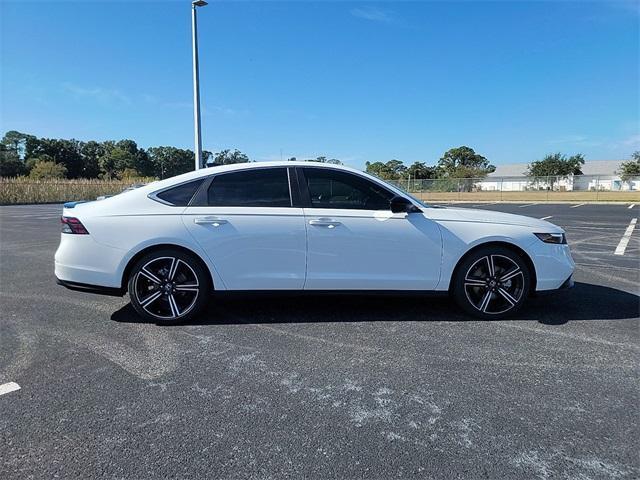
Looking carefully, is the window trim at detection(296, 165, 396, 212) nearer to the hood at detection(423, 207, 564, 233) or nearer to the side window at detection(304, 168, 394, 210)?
the side window at detection(304, 168, 394, 210)

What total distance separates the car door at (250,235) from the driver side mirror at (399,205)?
90 centimetres

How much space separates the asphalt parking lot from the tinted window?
1210 millimetres

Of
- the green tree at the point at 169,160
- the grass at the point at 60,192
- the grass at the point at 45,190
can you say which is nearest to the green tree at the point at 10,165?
the green tree at the point at 169,160

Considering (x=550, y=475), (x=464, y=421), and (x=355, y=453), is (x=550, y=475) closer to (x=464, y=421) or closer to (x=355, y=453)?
(x=464, y=421)

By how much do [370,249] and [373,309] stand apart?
87 cm

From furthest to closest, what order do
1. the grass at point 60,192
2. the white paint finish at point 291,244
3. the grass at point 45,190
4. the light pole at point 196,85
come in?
the grass at point 60,192 → the grass at point 45,190 → the light pole at point 196,85 → the white paint finish at point 291,244

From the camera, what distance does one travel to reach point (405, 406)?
107 inches

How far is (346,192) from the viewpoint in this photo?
4301 mm

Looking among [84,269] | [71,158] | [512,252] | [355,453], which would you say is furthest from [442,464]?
[71,158]

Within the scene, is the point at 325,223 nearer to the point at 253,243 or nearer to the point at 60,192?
the point at 253,243

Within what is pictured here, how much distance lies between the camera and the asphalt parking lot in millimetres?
2203

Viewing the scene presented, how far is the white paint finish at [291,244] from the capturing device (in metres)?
4.11

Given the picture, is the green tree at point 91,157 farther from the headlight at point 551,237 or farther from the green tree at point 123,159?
the headlight at point 551,237

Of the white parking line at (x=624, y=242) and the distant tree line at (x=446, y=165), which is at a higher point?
the distant tree line at (x=446, y=165)
